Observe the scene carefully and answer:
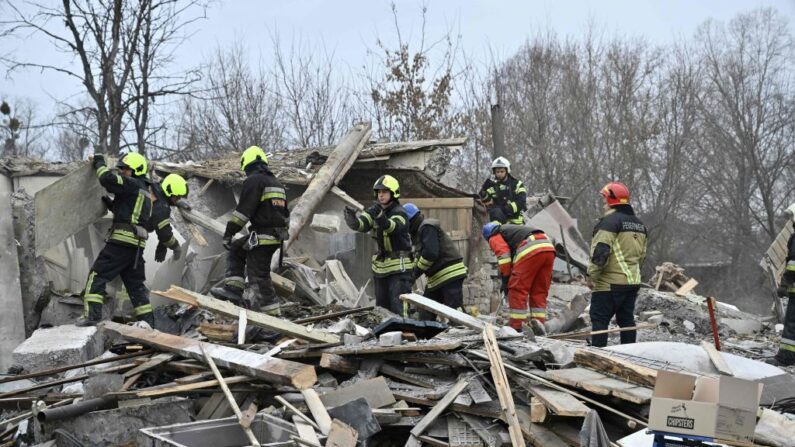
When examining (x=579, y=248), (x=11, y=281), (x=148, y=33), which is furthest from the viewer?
(x=148, y=33)

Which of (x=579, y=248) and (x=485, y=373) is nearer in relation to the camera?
(x=485, y=373)

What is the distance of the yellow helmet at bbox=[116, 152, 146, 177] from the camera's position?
7668 mm

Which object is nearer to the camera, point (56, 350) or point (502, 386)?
point (502, 386)

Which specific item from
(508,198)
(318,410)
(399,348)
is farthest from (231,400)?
(508,198)

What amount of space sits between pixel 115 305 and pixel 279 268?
194 cm

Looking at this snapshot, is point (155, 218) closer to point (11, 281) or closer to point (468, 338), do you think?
point (11, 281)

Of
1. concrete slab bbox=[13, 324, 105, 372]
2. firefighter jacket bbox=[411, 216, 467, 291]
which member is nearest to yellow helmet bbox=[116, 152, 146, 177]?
concrete slab bbox=[13, 324, 105, 372]

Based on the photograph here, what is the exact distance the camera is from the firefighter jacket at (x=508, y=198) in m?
11.4

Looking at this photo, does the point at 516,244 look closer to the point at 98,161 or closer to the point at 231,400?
the point at 231,400

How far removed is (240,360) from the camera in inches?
195

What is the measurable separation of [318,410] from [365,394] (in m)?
0.42

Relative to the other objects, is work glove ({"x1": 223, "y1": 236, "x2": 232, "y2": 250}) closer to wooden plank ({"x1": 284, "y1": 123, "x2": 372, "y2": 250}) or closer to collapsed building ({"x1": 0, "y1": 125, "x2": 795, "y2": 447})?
collapsed building ({"x1": 0, "y1": 125, "x2": 795, "y2": 447})

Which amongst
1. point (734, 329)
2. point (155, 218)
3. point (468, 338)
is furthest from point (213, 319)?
point (734, 329)

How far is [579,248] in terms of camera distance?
48.8 ft
